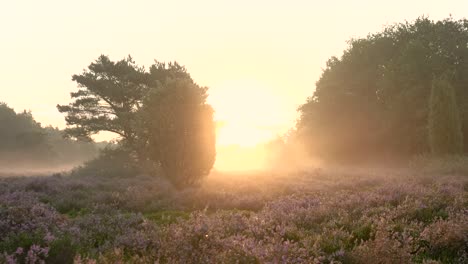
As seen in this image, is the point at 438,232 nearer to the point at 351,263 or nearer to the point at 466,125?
the point at 351,263

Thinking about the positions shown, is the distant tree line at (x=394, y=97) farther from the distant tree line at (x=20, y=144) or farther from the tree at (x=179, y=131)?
the distant tree line at (x=20, y=144)

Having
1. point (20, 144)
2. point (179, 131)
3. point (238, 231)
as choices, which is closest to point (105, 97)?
point (179, 131)

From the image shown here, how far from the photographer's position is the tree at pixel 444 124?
94.6 feet

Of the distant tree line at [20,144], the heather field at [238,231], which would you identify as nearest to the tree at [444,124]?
the heather field at [238,231]

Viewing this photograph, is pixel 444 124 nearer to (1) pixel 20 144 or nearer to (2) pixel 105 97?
(2) pixel 105 97

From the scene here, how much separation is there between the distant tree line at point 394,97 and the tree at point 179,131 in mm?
19730

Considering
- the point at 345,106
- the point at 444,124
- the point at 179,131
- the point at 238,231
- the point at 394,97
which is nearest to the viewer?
the point at 238,231

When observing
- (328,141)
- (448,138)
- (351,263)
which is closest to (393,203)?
(351,263)

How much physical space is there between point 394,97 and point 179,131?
85.8 ft

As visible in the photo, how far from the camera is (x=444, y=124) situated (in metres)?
29.0

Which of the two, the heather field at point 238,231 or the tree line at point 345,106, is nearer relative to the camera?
the heather field at point 238,231

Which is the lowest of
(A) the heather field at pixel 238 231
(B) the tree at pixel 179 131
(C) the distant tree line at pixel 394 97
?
(A) the heather field at pixel 238 231

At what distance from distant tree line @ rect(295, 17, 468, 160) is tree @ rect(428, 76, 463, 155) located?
63 mm

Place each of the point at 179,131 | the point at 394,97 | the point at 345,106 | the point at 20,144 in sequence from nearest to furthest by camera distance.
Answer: the point at 179,131 < the point at 394,97 < the point at 345,106 < the point at 20,144
